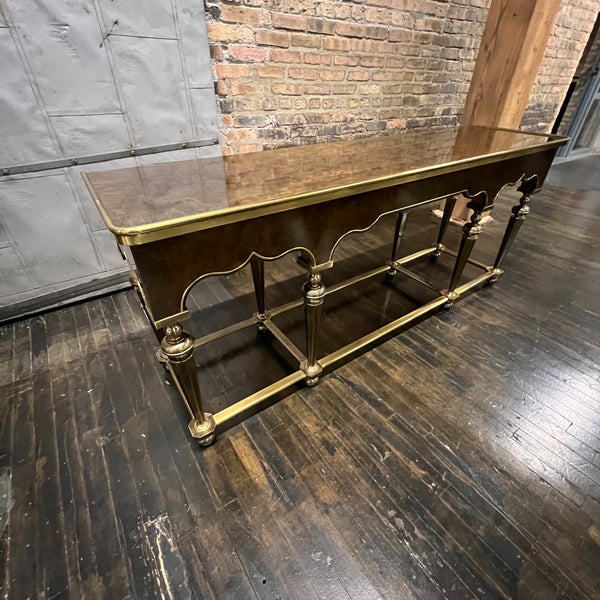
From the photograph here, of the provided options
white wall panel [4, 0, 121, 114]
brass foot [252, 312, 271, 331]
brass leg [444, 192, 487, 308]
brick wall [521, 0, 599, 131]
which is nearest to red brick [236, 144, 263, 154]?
white wall panel [4, 0, 121, 114]

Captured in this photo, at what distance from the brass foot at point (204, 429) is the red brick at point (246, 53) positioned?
6.25 ft

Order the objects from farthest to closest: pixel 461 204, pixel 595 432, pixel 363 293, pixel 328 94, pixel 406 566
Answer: pixel 461 204 → pixel 328 94 → pixel 363 293 → pixel 595 432 → pixel 406 566

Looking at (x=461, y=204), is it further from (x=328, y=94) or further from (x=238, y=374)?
(x=238, y=374)

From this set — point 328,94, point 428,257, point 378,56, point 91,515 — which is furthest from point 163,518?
point 378,56

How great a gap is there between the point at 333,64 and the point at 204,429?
94.2 inches

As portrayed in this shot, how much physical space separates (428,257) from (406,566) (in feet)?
6.43

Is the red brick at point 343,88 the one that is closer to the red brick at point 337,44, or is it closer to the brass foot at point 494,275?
the red brick at point 337,44

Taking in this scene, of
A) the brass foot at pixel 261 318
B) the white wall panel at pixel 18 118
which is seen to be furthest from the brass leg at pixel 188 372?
the white wall panel at pixel 18 118

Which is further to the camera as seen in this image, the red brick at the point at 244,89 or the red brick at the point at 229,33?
the red brick at the point at 244,89

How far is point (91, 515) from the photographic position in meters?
1.02

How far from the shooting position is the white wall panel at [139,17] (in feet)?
4.72

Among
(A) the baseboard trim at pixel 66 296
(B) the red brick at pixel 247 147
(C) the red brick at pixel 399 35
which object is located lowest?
(A) the baseboard trim at pixel 66 296

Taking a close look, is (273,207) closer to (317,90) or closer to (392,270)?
(392,270)

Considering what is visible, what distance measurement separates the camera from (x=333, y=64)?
2.21 meters
